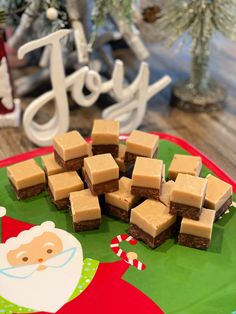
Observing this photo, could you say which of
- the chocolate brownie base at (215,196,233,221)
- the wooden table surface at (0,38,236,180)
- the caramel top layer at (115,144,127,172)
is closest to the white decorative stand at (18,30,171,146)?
the wooden table surface at (0,38,236,180)

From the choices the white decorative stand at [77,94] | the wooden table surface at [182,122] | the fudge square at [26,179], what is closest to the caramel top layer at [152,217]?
the fudge square at [26,179]

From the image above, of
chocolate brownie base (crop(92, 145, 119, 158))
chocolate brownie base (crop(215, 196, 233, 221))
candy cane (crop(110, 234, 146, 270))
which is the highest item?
chocolate brownie base (crop(92, 145, 119, 158))

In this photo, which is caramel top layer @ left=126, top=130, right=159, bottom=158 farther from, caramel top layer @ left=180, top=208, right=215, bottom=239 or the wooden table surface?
the wooden table surface

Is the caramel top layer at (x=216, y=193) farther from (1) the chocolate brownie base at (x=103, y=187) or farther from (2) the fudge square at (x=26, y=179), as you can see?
(2) the fudge square at (x=26, y=179)

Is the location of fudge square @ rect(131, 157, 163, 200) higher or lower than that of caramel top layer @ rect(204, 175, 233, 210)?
higher

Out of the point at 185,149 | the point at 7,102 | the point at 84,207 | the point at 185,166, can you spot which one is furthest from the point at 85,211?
the point at 7,102

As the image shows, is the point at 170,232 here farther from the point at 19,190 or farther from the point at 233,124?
the point at 233,124
